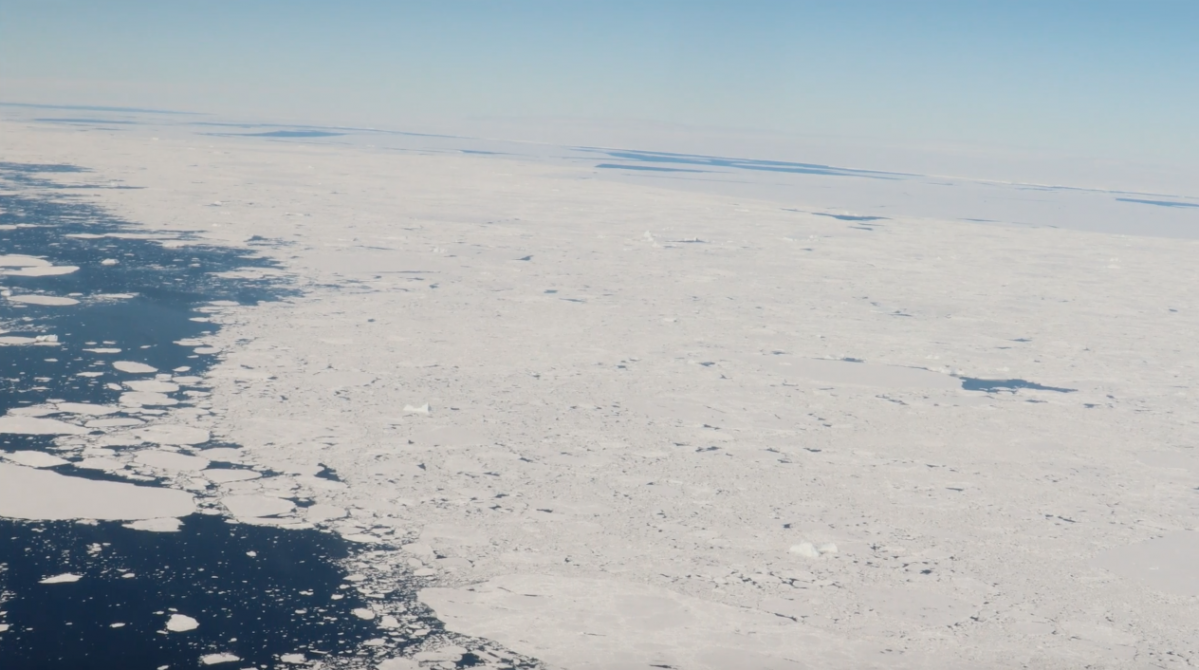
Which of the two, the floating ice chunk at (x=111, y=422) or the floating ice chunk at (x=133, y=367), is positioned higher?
the floating ice chunk at (x=133, y=367)

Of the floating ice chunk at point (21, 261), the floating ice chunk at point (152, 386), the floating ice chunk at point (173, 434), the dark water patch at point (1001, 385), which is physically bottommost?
the floating ice chunk at point (173, 434)

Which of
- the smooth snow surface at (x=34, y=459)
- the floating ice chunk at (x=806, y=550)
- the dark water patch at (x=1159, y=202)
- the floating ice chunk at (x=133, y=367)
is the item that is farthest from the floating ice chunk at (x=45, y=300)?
the dark water patch at (x=1159, y=202)

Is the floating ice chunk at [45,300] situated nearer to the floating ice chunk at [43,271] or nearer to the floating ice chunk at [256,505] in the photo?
the floating ice chunk at [43,271]

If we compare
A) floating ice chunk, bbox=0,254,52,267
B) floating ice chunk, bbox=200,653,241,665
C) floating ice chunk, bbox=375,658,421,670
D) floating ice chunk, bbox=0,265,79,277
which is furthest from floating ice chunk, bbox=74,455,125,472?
floating ice chunk, bbox=0,254,52,267

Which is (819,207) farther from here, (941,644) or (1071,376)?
(941,644)

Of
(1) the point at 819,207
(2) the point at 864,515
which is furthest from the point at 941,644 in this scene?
(1) the point at 819,207

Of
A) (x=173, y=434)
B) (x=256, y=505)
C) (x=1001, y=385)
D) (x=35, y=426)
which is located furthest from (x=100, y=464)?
(x=1001, y=385)

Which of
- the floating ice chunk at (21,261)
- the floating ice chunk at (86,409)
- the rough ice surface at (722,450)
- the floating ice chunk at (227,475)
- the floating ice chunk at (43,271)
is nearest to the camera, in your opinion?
the rough ice surface at (722,450)
